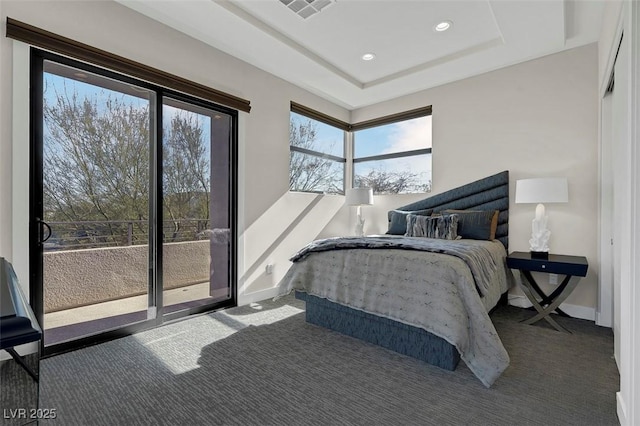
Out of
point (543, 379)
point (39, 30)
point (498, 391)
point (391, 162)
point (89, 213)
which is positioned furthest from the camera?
point (391, 162)

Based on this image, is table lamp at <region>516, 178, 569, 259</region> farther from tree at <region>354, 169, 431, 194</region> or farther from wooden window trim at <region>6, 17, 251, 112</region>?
wooden window trim at <region>6, 17, 251, 112</region>

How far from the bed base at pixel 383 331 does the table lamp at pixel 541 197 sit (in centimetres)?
162

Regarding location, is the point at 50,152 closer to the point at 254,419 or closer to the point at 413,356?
the point at 254,419

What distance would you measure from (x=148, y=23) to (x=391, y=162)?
3.51 meters

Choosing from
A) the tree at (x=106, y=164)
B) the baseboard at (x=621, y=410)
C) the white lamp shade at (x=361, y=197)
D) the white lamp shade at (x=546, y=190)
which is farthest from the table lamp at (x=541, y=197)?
the tree at (x=106, y=164)

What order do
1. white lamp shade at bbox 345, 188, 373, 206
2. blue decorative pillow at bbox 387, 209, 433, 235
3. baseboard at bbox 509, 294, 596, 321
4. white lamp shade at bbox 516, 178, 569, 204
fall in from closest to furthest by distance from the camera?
white lamp shade at bbox 516, 178, 569, 204
baseboard at bbox 509, 294, 596, 321
blue decorative pillow at bbox 387, 209, 433, 235
white lamp shade at bbox 345, 188, 373, 206

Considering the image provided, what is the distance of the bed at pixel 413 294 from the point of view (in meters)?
2.04

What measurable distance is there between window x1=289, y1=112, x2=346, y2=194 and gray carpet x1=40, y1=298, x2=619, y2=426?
7.92 feet

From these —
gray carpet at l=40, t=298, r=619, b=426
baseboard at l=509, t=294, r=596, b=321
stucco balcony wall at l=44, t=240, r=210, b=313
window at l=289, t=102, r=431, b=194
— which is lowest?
gray carpet at l=40, t=298, r=619, b=426

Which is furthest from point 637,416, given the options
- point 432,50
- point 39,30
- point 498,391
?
point 39,30

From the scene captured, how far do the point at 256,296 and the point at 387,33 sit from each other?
3224mm

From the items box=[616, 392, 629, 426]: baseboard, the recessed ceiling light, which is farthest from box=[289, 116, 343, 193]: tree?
box=[616, 392, 629, 426]: baseboard

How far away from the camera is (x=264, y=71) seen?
12.6 ft

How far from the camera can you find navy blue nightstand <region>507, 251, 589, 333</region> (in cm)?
277
